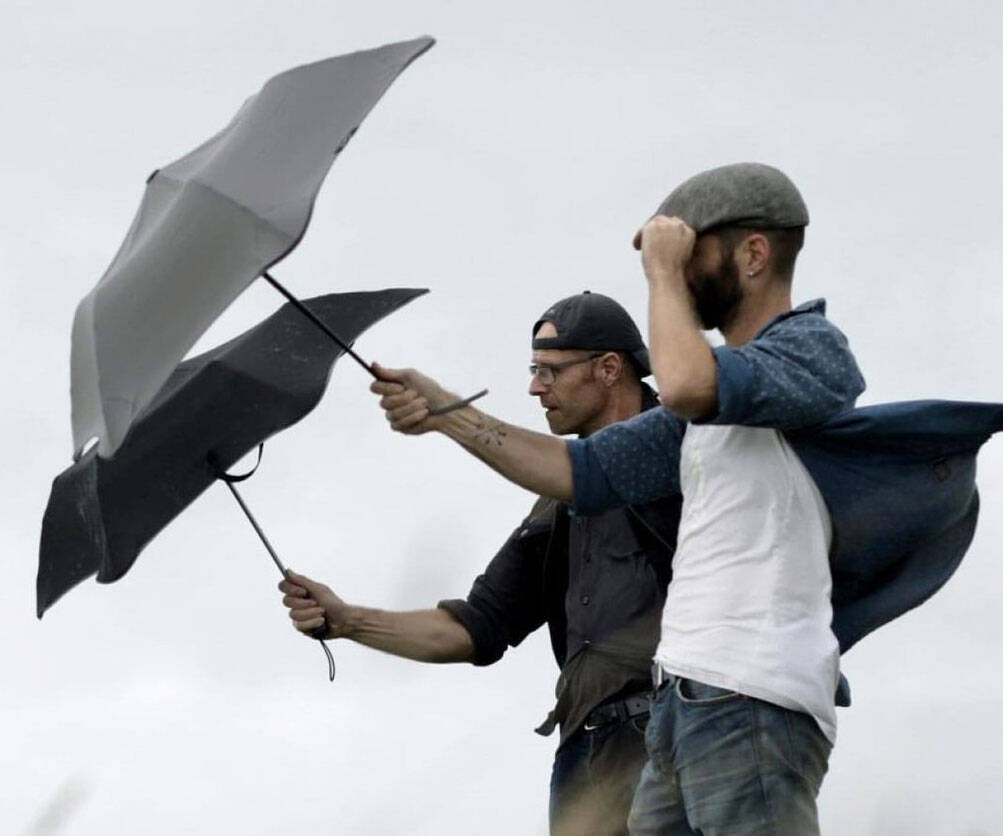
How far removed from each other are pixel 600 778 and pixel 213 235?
229cm

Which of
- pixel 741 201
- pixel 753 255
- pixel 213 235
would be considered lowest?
pixel 753 255

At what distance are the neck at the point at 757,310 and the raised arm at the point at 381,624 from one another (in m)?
1.96

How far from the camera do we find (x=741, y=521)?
16.5 feet

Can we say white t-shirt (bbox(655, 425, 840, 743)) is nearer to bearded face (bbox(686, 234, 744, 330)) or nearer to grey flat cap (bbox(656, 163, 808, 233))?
bearded face (bbox(686, 234, 744, 330))

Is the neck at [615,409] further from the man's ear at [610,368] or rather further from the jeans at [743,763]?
the jeans at [743,763]

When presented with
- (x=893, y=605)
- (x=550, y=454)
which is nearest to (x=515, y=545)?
(x=550, y=454)

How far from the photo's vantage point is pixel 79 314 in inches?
220

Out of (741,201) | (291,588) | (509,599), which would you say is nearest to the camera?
(741,201)

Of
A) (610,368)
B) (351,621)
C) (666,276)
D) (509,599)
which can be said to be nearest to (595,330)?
(610,368)

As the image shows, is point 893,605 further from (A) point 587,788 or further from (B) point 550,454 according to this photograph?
(A) point 587,788

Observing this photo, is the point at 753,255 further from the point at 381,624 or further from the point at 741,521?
the point at 381,624

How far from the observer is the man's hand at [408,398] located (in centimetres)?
552

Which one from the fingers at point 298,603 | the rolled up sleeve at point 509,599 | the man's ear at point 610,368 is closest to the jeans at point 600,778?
the rolled up sleeve at point 509,599

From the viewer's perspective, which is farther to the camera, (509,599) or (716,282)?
(509,599)
